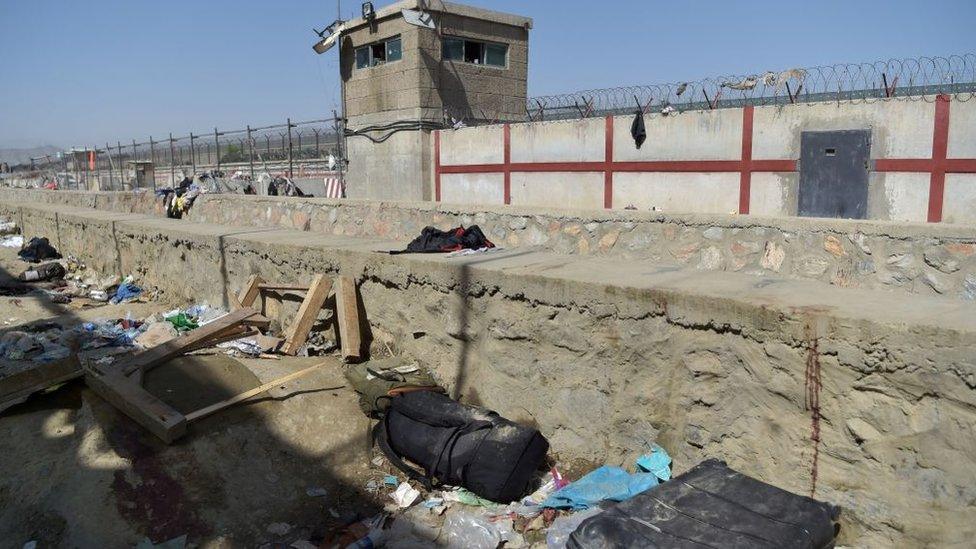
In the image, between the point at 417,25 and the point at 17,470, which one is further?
the point at 417,25

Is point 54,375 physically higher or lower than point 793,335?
lower

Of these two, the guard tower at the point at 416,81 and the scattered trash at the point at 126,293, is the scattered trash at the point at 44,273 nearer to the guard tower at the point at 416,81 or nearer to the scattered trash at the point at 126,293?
the scattered trash at the point at 126,293

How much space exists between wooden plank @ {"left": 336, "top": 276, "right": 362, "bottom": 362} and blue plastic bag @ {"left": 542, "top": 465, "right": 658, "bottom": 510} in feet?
6.69

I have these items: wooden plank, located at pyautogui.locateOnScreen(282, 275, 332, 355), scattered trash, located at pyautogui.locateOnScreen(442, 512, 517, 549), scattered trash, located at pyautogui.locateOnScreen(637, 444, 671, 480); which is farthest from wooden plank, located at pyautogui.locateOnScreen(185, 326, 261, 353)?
scattered trash, located at pyautogui.locateOnScreen(637, 444, 671, 480)

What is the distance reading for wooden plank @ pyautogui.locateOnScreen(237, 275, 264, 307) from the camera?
5987 mm

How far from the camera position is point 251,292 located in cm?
603

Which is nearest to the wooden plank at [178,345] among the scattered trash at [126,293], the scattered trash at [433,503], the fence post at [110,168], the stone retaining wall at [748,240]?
the scattered trash at [433,503]

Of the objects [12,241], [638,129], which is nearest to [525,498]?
[638,129]

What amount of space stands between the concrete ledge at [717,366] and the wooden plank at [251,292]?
1227mm

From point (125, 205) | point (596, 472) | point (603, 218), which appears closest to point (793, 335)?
point (596, 472)

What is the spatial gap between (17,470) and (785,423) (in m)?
4.08

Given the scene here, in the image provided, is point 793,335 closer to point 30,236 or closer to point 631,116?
point 631,116

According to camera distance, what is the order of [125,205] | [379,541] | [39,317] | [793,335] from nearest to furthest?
1. [793,335]
2. [379,541]
3. [39,317]
4. [125,205]

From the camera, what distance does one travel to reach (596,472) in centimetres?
358
